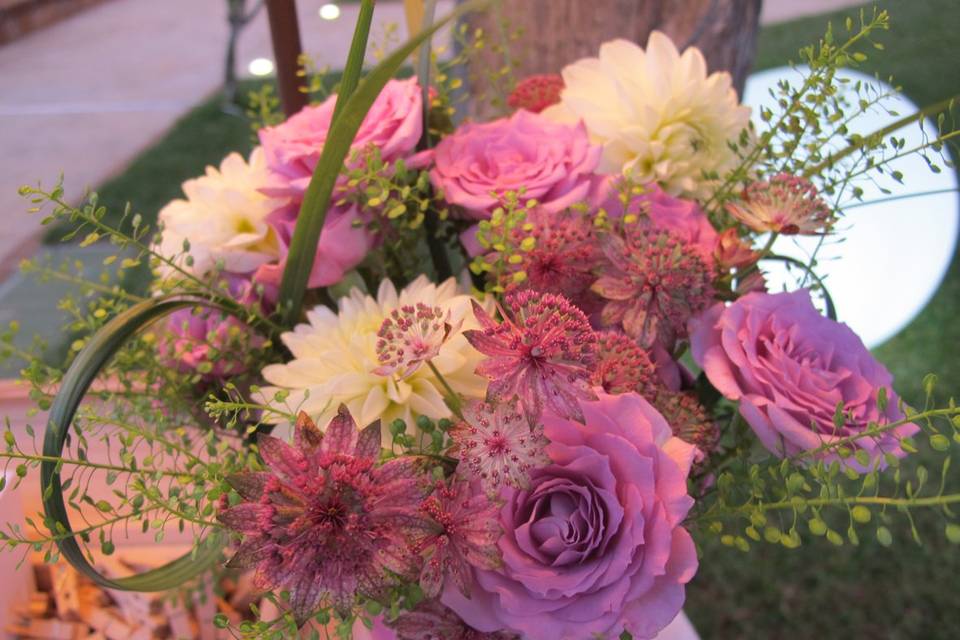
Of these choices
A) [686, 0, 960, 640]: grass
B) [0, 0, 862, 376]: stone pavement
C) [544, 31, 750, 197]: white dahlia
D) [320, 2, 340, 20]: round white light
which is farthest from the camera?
[0, 0, 862, 376]: stone pavement

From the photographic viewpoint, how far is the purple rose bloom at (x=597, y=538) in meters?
0.41

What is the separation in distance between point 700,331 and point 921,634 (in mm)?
1100

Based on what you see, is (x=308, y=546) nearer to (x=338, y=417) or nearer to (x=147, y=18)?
(x=338, y=417)

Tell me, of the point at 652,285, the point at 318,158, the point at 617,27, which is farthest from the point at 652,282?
the point at 617,27

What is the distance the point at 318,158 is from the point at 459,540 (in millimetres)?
252

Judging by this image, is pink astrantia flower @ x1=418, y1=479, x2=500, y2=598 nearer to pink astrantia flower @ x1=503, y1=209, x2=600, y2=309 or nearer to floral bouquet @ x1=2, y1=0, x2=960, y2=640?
floral bouquet @ x1=2, y1=0, x2=960, y2=640

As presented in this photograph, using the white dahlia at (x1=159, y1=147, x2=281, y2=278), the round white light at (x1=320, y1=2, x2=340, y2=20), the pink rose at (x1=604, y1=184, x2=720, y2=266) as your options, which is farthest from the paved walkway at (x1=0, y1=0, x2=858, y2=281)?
the pink rose at (x1=604, y1=184, x2=720, y2=266)

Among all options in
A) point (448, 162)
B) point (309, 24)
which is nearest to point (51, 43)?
point (309, 24)

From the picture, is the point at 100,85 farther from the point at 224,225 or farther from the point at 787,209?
the point at 787,209

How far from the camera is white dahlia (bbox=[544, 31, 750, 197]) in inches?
22.9

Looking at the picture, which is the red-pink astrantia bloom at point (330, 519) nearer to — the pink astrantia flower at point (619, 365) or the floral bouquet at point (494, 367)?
the floral bouquet at point (494, 367)

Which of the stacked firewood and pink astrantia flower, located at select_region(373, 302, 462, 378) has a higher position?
pink astrantia flower, located at select_region(373, 302, 462, 378)

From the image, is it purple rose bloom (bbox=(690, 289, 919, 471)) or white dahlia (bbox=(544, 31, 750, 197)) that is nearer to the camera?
purple rose bloom (bbox=(690, 289, 919, 471))

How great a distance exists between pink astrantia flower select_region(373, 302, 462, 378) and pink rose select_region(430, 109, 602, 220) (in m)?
0.13
